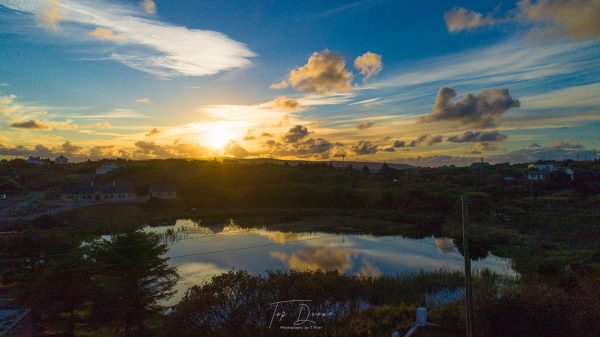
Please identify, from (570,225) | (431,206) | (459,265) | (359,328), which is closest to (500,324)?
(359,328)

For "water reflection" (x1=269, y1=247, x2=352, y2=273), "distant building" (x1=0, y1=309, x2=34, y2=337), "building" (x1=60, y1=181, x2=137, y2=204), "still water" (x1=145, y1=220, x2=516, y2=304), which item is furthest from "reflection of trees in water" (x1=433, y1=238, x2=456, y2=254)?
"building" (x1=60, y1=181, x2=137, y2=204)

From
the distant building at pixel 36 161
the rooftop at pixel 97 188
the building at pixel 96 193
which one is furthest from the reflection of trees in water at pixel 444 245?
the distant building at pixel 36 161

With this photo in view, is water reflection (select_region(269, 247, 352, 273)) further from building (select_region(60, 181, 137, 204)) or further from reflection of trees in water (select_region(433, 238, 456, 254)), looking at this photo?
building (select_region(60, 181, 137, 204))

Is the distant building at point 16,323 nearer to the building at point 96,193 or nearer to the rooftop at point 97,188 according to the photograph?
the building at point 96,193

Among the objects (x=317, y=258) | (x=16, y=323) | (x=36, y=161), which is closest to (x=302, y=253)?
(x=317, y=258)

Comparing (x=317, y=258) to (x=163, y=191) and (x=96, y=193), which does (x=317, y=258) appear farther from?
(x=96, y=193)
